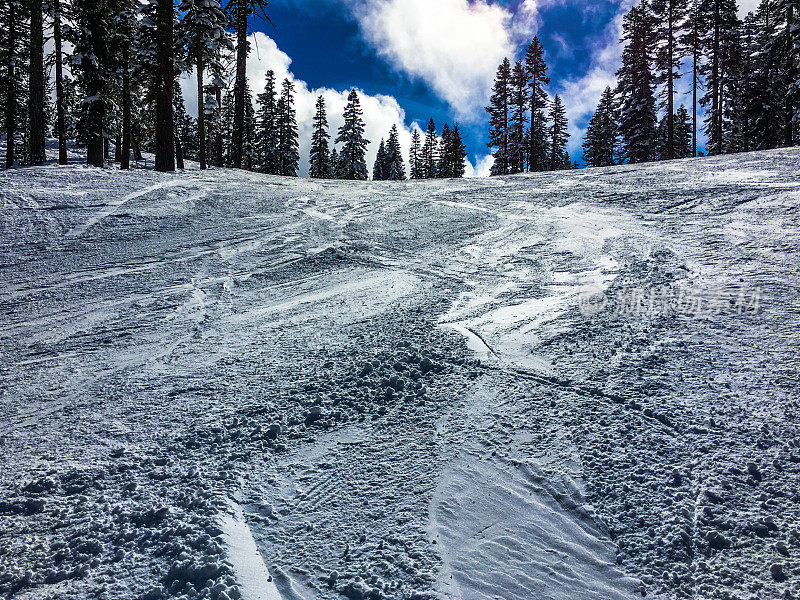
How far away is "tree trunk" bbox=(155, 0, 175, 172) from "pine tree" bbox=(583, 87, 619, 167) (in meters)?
42.0

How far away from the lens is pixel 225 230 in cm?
686

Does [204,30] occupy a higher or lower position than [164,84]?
higher

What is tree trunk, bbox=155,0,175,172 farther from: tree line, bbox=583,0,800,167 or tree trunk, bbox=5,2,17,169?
tree line, bbox=583,0,800,167

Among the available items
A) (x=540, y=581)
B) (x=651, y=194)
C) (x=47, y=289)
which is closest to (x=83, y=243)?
(x=47, y=289)

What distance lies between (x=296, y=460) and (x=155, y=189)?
27.4 ft

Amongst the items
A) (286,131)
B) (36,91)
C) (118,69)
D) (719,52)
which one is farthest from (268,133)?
(719,52)

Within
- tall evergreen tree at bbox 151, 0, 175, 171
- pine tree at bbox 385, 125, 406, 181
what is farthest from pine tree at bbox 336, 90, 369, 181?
tall evergreen tree at bbox 151, 0, 175, 171

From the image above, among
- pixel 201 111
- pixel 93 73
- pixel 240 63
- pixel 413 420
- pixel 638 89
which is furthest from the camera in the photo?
pixel 638 89

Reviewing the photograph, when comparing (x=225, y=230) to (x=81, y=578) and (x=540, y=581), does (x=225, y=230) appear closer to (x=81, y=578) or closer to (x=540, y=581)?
(x=81, y=578)

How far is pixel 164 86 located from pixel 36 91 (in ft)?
15.1

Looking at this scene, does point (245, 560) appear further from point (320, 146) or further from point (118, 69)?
point (320, 146)

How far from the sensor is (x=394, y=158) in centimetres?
5781

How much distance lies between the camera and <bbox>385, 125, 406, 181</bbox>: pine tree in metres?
57.6

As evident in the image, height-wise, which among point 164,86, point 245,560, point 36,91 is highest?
point 36,91
